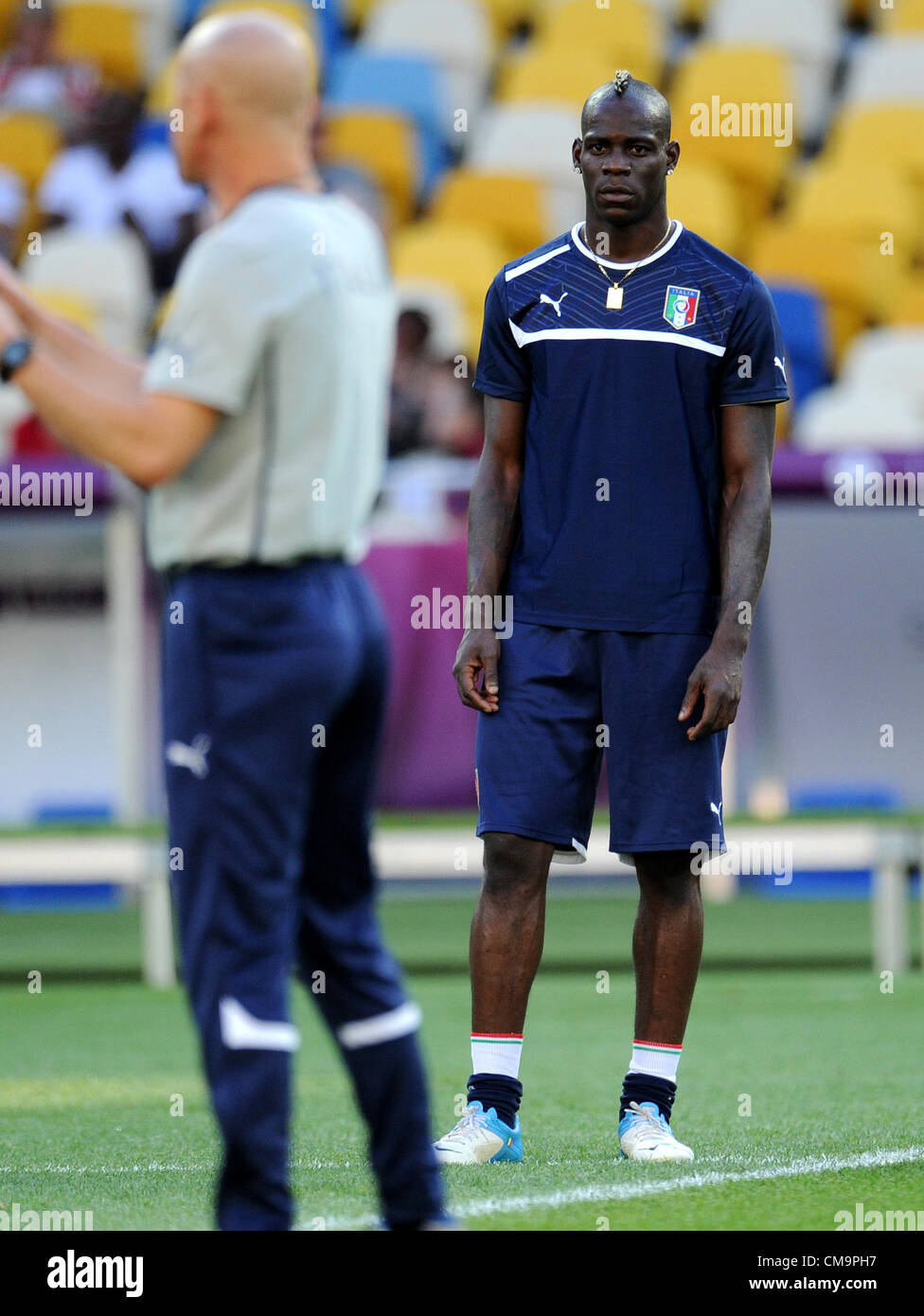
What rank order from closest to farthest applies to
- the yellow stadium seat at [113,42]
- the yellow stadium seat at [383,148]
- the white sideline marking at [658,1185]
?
the white sideline marking at [658,1185] < the yellow stadium seat at [383,148] < the yellow stadium seat at [113,42]

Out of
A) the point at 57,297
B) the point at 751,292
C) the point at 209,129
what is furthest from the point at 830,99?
the point at 209,129

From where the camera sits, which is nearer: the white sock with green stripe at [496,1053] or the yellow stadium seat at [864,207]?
the white sock with green stripe at [496,1053]

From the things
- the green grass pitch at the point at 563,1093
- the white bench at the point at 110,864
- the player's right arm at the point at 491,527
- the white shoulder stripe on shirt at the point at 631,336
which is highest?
the white shoulder stripe on shirt at the point at 631,336

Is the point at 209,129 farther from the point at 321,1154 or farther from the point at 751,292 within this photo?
the point at 321,1154

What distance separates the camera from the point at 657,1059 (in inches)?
185

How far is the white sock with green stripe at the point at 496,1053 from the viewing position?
4.65 m

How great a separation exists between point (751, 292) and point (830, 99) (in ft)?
40.6

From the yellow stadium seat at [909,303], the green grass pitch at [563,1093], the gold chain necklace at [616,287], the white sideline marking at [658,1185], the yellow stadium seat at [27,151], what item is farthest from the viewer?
the yellow stadium seat at [27,151]

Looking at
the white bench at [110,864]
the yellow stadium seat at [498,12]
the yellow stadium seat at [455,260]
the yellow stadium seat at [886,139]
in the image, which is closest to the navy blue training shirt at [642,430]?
the white bench at [110,864]

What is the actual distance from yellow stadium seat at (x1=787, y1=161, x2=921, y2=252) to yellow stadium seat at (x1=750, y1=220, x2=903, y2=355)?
32 centimetres

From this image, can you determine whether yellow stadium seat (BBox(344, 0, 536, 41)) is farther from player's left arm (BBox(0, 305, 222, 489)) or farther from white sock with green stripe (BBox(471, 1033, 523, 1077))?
player's left arm (BBox(0, 305, 222, 489))

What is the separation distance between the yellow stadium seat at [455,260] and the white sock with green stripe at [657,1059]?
886 centimetres

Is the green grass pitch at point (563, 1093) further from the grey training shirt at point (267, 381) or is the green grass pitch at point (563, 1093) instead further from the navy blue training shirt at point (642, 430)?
the grey training shirt at point (267, 381)

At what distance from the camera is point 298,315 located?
10.3 ft
